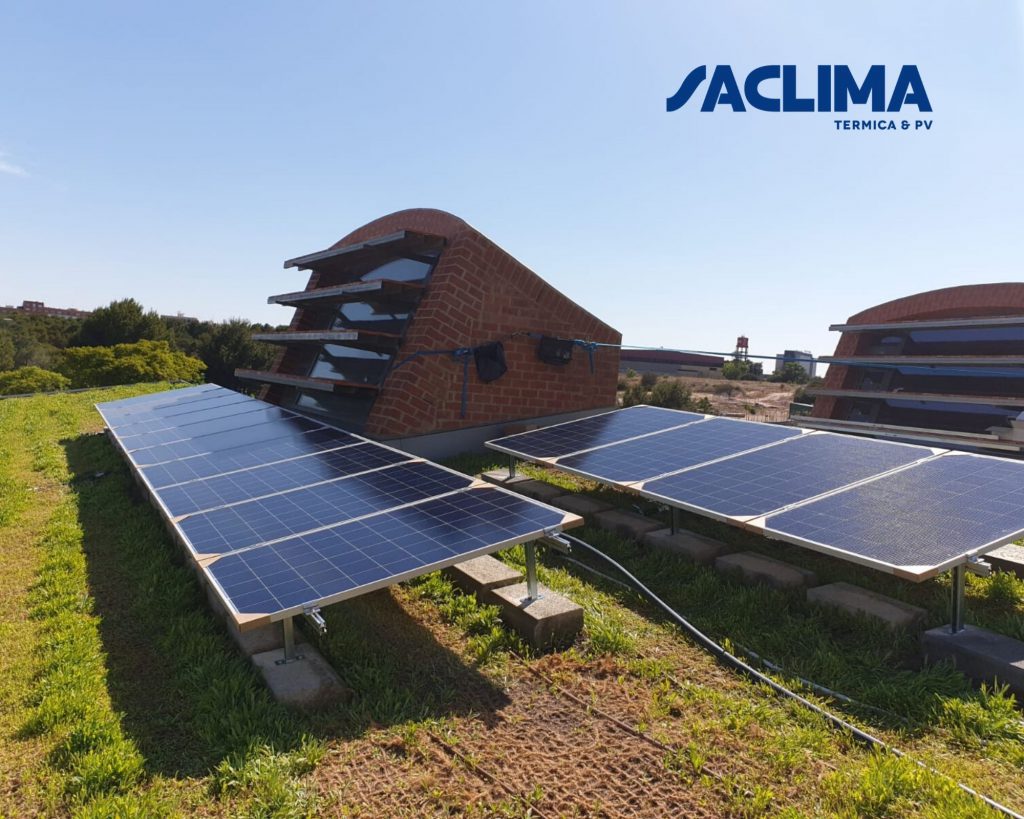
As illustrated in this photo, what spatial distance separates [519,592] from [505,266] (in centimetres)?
1059

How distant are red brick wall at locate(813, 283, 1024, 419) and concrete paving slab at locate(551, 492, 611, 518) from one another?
1578 cm

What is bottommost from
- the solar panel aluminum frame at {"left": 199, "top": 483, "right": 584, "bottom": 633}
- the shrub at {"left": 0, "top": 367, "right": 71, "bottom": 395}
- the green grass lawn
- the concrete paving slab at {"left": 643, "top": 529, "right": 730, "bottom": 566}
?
the green grass lawn

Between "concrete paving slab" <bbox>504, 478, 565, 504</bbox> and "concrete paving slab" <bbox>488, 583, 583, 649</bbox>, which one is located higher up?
"concrete paving slab" <bbox>504, 478, 565, 504</bbox>

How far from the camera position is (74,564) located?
8453 millimetres

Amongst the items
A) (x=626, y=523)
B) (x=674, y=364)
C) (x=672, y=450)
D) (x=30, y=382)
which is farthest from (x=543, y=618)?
(x=674, y=364)

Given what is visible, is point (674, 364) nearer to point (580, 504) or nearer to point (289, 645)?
point (580, 504)

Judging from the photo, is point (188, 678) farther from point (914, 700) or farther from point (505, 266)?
point (505, 266)

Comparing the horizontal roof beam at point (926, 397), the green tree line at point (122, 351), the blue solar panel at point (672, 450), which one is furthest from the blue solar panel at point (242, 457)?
the green tree line at point (122, 351)

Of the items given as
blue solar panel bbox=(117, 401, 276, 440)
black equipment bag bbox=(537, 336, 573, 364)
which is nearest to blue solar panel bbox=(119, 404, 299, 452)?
blue solar panel bbox=(117, 401, 276, 440)

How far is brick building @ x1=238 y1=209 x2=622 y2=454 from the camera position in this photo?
14.8 metres

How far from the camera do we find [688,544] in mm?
8406

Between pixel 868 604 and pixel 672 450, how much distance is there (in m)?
3.91

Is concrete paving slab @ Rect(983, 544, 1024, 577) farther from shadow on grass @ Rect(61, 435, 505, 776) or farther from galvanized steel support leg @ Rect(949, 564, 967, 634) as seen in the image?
shadow on grass @ Rect(61, 435, 505, 776)

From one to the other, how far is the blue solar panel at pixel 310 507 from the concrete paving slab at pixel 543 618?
5.21ft
